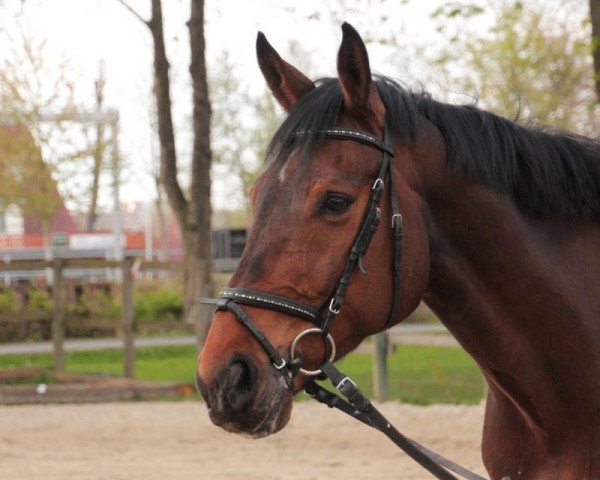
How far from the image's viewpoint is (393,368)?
1415 centimetres

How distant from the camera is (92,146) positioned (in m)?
25.3

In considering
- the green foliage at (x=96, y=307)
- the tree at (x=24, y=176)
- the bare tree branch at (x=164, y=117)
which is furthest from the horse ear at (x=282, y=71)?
the tree at (x=24, y=176)

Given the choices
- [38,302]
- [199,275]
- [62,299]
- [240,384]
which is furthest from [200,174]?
[240,384]

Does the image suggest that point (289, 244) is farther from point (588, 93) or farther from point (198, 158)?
point (588, 93)

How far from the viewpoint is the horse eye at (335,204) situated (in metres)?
2.78

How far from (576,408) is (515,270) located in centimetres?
48

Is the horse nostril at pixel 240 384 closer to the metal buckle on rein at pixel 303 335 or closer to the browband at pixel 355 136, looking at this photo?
the metal buckle on rein at pixel 303 335

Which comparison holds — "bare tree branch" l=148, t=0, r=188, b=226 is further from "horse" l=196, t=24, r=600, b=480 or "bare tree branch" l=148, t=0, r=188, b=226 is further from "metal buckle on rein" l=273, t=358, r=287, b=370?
"metal buckle on rein" l=273, t=358, r=287, b=370

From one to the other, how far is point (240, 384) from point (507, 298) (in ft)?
3.21

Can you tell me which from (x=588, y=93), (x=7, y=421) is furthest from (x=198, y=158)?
(x=588, y=93)

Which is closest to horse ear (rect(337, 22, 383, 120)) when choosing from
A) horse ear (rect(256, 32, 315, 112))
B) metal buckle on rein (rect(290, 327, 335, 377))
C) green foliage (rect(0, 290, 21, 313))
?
horse ear (rect(256, 32, 315, 112))

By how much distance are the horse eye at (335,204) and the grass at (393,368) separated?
7910 mm

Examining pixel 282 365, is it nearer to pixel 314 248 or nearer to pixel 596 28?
pixel 314 248

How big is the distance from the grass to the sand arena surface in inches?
44.0
